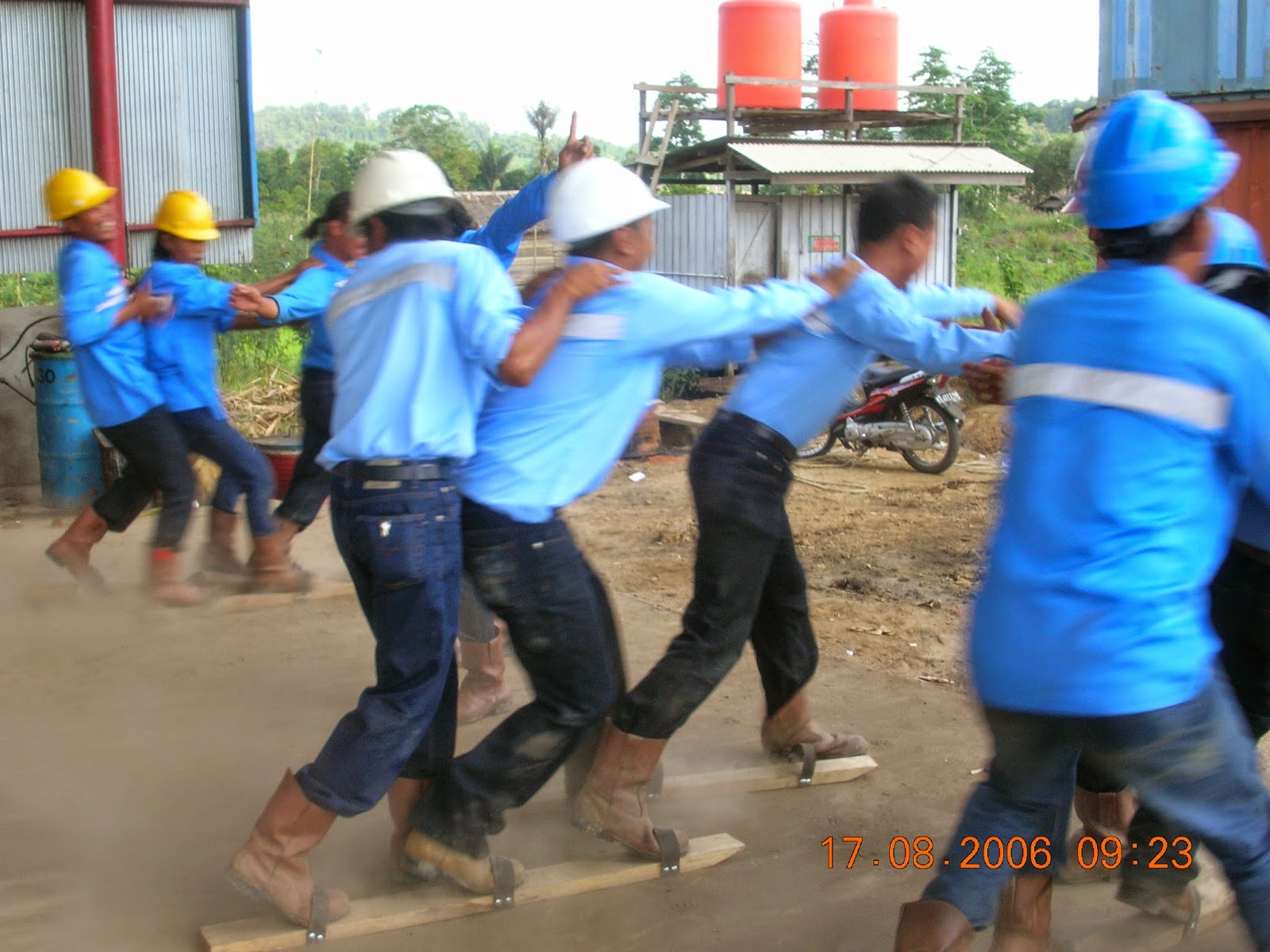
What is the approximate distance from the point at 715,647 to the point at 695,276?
42.8 ft

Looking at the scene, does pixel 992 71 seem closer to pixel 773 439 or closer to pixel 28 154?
pixel 28 154

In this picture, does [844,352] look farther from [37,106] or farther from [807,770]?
[37,106]

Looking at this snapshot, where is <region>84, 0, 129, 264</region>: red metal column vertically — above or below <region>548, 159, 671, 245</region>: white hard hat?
above

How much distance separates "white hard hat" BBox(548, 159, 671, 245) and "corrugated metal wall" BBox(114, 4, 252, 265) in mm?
7153

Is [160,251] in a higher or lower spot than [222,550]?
higher

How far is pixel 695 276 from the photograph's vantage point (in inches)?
639

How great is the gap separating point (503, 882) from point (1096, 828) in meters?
1.57

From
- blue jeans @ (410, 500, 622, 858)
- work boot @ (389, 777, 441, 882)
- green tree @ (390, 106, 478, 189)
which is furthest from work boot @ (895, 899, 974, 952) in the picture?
green tree @ (390, 106, 478, 189)

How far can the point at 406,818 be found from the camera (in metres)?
3.38

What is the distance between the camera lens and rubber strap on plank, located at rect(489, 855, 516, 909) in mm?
3295

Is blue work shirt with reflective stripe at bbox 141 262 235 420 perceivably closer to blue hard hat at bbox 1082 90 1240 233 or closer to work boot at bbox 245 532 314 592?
work boot at bbox 245 532 314 592

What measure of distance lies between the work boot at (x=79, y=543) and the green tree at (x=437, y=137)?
24.0 m

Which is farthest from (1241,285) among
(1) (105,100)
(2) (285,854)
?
(1) (105,100)

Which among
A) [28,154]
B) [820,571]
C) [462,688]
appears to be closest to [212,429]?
[462,688]
